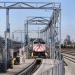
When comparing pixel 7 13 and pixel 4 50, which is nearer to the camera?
pixel 4 50

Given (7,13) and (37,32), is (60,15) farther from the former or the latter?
(37,32)

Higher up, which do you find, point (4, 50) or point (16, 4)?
point (16, 4)

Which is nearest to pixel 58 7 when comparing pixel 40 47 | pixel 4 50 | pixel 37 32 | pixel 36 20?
pixel 4 50

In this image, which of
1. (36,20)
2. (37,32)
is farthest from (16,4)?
(37,32)

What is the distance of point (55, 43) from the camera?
45031 mm

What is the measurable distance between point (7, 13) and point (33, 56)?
17920 millimetres

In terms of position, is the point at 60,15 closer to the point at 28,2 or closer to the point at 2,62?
the point at 28,2

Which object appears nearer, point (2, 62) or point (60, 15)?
point (2, 62)

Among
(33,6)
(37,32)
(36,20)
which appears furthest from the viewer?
(37,32)

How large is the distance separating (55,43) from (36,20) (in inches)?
976

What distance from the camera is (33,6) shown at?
42.6m

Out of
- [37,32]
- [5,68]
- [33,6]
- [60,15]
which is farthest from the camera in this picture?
[37,32]

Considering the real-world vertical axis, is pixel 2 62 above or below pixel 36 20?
below

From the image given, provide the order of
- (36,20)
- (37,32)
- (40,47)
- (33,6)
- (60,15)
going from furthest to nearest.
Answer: (37,32) < (36,20) < (40,47) < (33,6) < (60,15)
